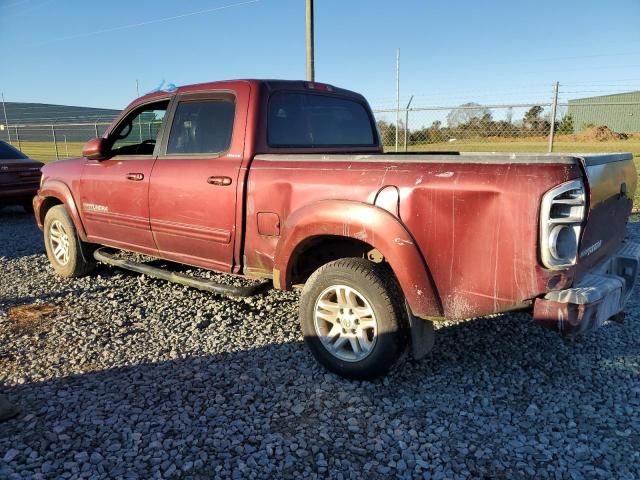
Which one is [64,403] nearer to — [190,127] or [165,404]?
[165,404]

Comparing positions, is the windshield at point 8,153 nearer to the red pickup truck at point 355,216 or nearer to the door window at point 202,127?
the red pickup truck at point 355,216

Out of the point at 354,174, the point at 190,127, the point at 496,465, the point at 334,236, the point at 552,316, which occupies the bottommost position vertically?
the point at 496,465

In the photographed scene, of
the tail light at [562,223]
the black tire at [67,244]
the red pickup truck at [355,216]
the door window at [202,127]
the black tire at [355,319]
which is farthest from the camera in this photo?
the black tire at [67,244]

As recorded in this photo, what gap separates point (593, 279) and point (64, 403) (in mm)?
3139

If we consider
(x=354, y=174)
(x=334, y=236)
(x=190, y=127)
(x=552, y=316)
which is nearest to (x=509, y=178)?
(x=552, y=316)

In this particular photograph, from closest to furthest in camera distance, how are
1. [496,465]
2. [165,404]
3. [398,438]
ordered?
[496,465] < [398,438] < [165,404]

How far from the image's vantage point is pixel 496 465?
2.39 meters

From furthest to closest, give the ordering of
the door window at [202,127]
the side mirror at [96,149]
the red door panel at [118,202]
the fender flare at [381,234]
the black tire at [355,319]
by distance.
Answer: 1. the side mirror at [96,149]
2. the red door panel at [118,202]
3. the door window at [202,127]
4. the black tire at [355,319]
5. the fender flare at [381,234]

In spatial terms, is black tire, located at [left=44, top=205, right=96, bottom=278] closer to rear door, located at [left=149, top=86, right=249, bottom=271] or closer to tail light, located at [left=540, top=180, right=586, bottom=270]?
rear door, located at [left=149, top=86, right=249, bottom=271]

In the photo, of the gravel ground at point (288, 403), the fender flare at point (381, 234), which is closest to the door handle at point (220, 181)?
the fender flare at point (381, 234)

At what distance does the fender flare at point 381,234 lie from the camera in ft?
8.96

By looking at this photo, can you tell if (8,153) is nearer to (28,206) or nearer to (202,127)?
(28,206)

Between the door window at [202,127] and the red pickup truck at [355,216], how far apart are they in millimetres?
13

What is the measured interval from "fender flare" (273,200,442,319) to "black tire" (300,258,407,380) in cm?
15
